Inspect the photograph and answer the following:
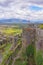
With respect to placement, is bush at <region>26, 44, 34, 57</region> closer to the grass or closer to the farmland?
the farmland

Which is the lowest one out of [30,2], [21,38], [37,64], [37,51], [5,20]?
[37,64]

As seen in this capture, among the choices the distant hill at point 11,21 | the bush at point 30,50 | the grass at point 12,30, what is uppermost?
the distant hill at point 11,21

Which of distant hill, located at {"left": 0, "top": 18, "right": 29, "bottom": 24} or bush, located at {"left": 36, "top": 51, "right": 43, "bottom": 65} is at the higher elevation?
distant hill, located at {"left": 0, "top": 18, "right": 29, "bottom": 24}

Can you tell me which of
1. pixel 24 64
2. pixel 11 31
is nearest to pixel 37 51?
pixel 24 64

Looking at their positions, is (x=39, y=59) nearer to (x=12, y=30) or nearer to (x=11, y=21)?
(x=12, y=30)

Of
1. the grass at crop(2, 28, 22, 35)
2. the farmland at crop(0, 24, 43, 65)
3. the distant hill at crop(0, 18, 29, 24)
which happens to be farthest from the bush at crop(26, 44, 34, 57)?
the distant hill at crop(0, 18, 29, 24)

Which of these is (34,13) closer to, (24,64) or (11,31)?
(11,31)

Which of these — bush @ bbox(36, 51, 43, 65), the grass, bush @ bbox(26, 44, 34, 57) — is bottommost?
bush @ bbox(36, 51, 43, 65)

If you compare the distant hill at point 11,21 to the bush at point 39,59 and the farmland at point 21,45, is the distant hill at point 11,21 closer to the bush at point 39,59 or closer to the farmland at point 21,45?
the farmland at point 21,45

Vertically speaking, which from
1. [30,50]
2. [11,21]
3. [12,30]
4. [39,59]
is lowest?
[39,59]

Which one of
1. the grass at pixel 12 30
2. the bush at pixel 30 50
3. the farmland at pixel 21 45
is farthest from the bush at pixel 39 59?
the grass at pixel 12 30

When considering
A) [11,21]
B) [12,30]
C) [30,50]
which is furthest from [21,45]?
[11,21]
